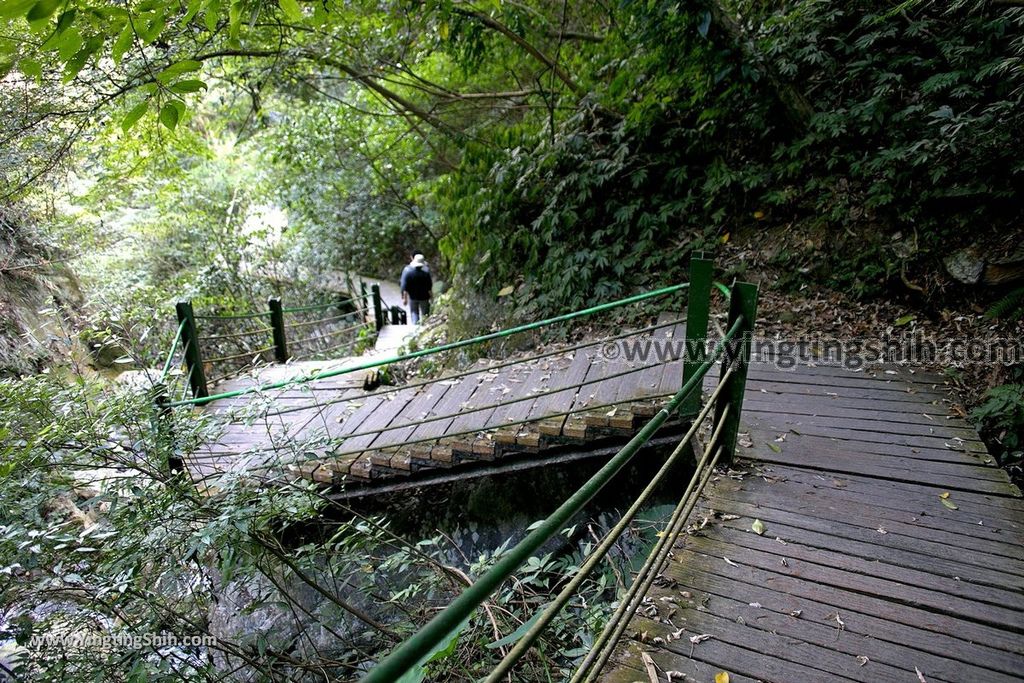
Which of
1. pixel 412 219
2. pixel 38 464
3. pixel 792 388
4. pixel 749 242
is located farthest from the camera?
pixel 412 219

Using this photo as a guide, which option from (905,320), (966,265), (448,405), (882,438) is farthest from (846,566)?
(966,265)

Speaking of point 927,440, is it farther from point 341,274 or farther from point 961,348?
point 341,274

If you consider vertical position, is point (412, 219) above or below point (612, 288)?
above

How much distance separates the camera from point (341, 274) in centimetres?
1532

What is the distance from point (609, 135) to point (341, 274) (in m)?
10.8

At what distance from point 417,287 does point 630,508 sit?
8.52 m

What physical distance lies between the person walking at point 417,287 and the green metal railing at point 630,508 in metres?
7.38

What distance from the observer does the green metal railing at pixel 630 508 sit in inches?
36.9

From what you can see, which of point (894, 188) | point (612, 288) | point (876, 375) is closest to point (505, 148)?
point (612, 288)

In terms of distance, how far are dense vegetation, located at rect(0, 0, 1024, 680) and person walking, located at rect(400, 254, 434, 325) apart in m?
2.47

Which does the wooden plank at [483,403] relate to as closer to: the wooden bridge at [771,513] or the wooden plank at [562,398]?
the wooden bridge at [771,513]

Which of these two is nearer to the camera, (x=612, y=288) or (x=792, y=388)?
(x=792, y=388)

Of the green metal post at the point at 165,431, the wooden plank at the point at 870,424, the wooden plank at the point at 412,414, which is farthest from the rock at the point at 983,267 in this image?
the green metal post at the point at 165,431

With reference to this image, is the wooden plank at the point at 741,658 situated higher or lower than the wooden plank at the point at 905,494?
lower
